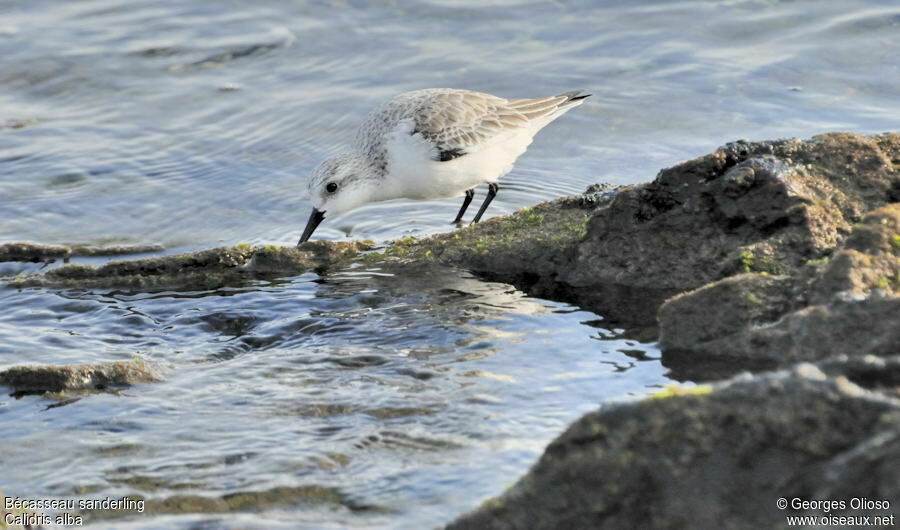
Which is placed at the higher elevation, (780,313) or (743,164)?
(743,164)

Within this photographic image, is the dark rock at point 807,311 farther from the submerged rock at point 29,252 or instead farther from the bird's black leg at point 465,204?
the submerged rock at point 29,252

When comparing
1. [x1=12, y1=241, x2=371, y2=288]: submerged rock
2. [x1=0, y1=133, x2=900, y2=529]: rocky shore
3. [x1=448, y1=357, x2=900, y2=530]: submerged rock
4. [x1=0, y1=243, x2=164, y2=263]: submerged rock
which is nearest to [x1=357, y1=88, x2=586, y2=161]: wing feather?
[x1=0, y1=133, x2=900, y2=529]: rocky shore

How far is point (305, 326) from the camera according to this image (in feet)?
17.1

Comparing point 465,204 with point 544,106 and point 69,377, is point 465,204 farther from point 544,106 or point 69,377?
point 69,377

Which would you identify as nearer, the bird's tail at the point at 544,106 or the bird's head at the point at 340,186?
the bird's head at the point at 340,186

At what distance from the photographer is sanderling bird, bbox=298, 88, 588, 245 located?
24.1ft

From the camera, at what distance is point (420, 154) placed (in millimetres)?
7348

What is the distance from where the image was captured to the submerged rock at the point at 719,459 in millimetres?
2180

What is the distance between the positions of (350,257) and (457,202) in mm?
2492

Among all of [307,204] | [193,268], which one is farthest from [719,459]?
[307,204]

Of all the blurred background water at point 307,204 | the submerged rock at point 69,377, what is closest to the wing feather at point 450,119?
the blurred background water at point 307,204

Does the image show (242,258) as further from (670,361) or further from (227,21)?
(227,21)

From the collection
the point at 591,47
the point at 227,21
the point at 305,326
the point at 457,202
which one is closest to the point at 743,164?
the point at 305,326

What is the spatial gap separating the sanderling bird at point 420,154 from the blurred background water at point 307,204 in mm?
487
